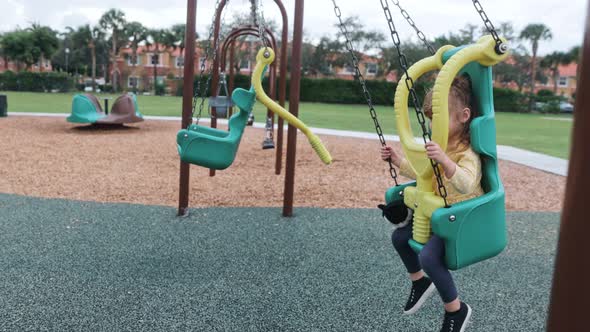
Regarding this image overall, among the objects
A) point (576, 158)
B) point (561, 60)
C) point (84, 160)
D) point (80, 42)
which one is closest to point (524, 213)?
point (576, 158)

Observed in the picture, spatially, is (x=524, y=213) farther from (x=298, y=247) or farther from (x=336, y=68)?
(x=336, y=68)

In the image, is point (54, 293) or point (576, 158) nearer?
point (576, 158)

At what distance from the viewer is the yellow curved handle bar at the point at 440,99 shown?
2021mm

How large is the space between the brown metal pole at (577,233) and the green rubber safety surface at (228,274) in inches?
78.8

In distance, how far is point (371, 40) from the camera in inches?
1969

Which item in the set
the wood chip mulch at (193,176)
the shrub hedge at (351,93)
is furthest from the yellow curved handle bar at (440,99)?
the shrub hedge at (351,93)

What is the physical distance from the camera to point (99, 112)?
46.0 feet

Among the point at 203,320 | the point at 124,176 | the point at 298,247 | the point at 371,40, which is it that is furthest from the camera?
the point at 371,40

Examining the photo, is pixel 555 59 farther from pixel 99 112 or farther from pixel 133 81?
pixel 99 112

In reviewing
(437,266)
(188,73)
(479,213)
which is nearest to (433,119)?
(479,213)

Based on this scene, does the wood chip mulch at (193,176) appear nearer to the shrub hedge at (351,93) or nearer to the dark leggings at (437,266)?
the dark leggings at (437,266)

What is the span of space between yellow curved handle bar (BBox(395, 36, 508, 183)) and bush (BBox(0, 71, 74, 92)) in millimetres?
46884

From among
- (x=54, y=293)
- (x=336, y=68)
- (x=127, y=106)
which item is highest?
(x=336, y=68)

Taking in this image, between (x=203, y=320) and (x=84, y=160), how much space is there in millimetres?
6875
